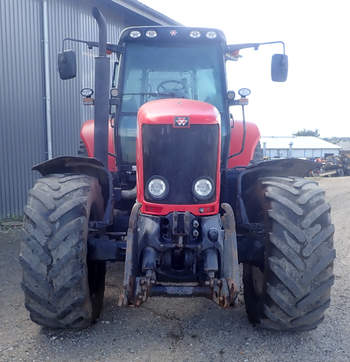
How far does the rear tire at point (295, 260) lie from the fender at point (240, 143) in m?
1.65

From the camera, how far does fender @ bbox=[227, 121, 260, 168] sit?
15.7 ft

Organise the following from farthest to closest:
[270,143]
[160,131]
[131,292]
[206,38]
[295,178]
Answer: [270,143], [206,38], [295,178], [160,131], [131,292]

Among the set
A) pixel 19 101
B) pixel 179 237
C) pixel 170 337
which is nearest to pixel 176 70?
pixel 179 237

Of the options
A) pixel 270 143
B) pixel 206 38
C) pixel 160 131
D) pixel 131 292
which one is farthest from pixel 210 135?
pixel 270 143

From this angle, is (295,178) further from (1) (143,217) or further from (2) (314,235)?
(1) (143,217)

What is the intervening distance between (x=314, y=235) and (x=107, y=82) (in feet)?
6.86

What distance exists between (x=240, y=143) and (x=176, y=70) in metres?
1.16

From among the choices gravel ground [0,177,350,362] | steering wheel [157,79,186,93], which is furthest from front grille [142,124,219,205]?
steering wheel [157,79,186,93]

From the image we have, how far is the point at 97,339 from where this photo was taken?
3184 mm

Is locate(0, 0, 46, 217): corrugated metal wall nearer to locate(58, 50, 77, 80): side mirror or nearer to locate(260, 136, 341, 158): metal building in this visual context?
locate(58, 50, 77, 80): side mirror

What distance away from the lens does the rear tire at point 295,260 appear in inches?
116

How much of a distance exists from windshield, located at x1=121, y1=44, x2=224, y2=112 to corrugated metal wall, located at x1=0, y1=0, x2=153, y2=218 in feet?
14.8

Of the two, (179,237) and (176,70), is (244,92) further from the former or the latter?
(179,237)

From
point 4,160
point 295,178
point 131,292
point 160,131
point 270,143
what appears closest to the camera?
point 131,292
